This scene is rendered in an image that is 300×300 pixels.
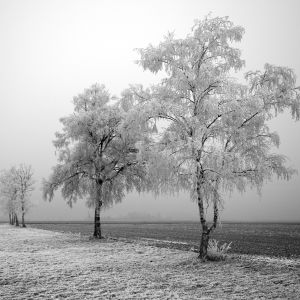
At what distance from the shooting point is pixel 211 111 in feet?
51.8

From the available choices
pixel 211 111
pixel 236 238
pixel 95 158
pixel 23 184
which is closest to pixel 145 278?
pixel 211 111

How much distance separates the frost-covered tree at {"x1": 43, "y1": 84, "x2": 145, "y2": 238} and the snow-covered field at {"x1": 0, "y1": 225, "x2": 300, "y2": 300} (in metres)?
13.1

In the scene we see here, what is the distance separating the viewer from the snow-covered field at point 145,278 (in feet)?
34.0

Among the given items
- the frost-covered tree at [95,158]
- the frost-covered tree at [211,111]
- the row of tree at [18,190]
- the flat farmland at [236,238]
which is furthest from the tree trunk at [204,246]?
the row of tree at [18,190]

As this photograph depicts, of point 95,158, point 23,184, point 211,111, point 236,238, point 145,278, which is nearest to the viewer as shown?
point 145,278

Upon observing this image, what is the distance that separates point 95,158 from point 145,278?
63.2 feet

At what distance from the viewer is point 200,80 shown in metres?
17.2

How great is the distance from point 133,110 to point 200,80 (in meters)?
3.76

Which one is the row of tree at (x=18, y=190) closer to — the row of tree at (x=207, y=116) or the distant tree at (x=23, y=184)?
the distant tree at (x=23, y=184)

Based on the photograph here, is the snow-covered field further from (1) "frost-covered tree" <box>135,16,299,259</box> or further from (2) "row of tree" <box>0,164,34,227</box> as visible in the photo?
(2) "row of tree" <box>0,164,34,227</box>

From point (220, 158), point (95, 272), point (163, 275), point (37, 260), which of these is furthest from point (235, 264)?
point (37, 260)

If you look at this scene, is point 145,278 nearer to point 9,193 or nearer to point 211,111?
point 211,111

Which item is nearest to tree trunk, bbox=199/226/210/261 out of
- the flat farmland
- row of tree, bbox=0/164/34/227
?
the flat farmland

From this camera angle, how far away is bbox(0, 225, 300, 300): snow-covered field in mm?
10375
